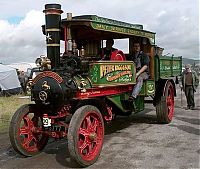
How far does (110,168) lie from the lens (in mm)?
4762

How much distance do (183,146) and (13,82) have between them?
1689 centimetres

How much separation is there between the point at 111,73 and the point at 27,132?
1713mm

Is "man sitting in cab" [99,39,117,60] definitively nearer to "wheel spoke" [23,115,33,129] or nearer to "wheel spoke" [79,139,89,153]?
"wheel spoke" [23,115,33,129]

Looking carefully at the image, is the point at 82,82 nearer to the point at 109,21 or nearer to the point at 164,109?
the point at 109,21

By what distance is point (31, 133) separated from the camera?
18.3ft

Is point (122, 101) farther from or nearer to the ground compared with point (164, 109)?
farther from the ground

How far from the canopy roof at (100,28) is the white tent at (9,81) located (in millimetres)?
13770

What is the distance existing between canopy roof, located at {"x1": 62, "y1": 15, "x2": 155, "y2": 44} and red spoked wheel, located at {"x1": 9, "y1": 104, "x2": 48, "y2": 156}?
154 centimetres

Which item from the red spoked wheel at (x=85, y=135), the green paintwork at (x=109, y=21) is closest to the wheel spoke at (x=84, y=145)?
the red spoked wheel at (x=85, y=135)

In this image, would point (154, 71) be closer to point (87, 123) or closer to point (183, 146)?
point (183, 146)

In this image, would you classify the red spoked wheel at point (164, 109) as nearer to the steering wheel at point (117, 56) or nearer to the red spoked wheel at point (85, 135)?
the steering wheel at point (117, 56)

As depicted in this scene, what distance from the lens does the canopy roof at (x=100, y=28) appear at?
5.39 metres

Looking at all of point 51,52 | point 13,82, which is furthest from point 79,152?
point 13,82

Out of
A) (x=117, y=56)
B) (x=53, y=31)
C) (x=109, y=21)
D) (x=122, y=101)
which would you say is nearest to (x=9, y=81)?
(x=122, y=101)
